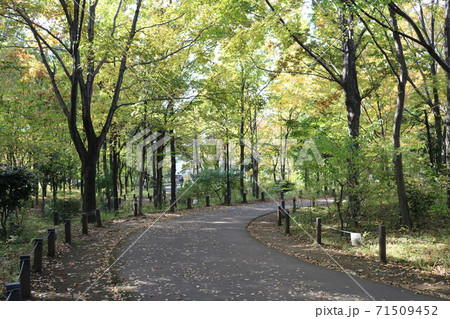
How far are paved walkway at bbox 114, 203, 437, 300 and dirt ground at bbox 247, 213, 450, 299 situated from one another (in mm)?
361

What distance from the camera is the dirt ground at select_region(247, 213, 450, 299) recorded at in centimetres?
636

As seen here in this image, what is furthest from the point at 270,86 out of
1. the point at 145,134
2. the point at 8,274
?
the point at 8,274

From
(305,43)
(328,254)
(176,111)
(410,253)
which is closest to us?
(410,253)

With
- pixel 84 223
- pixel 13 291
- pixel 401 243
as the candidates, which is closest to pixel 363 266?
pixel 401 243

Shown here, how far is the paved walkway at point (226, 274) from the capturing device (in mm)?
5906

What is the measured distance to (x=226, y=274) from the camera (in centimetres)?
724

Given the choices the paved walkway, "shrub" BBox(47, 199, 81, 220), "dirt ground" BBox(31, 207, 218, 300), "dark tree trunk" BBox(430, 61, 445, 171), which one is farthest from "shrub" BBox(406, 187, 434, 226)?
"shrub" BBox(47, 199, 81, 220)

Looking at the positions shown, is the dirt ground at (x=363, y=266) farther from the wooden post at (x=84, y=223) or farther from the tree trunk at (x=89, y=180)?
the tree trunk at (x=89, y=180)

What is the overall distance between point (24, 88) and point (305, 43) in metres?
14.2

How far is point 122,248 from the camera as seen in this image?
984 cm

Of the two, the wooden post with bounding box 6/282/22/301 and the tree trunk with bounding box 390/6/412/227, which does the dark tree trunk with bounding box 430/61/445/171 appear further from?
the wooden post with bounding box 6/282/22/301

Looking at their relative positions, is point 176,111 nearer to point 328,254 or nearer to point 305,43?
point 305,43

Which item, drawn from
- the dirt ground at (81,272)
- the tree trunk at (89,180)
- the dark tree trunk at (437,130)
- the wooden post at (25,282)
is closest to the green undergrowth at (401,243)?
the dirt ground at (81,272)

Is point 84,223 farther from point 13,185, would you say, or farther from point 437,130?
point 437,130
